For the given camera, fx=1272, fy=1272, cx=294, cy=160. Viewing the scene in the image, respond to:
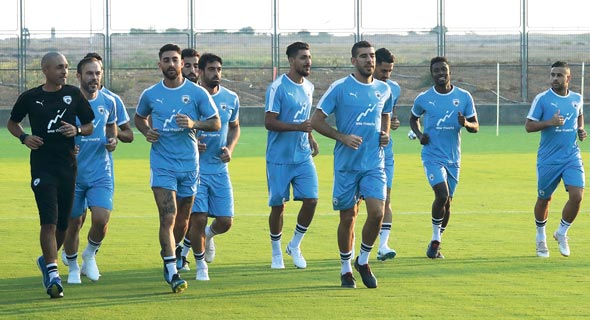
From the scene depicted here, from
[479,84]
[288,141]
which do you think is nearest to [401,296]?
[288,141]

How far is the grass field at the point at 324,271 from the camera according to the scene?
10180 millimetres

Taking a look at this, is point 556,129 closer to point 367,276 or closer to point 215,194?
point 367,276

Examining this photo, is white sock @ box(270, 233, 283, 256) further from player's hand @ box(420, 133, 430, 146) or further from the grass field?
player's hand @ box(420, 133, 430, 146)

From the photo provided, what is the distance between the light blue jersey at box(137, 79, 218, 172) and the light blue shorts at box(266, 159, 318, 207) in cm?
158

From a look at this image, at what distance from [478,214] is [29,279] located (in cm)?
759

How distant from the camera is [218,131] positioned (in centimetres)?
1269

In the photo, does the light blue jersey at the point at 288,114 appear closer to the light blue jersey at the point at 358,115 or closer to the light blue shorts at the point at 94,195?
the light blue jersey at the point at 358,115

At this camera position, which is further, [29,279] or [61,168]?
[29,279]

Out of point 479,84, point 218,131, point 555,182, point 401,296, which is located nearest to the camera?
point 401,296

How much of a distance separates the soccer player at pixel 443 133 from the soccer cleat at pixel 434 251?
425mm

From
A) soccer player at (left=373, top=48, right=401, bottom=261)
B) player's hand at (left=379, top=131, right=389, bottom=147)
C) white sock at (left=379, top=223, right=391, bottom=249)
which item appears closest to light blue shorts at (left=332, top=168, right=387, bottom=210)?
player's hand at (left=379, top=131, right=389, bottom=147)

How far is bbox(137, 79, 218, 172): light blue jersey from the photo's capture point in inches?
453

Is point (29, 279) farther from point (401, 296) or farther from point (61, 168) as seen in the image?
point (401, 296)

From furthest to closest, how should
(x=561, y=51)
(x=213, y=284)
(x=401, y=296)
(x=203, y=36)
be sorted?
1. (x=561, y=51)
2. (x=203, y=36)
3. (x=213, y=284)
4. (x=401, y=296)
